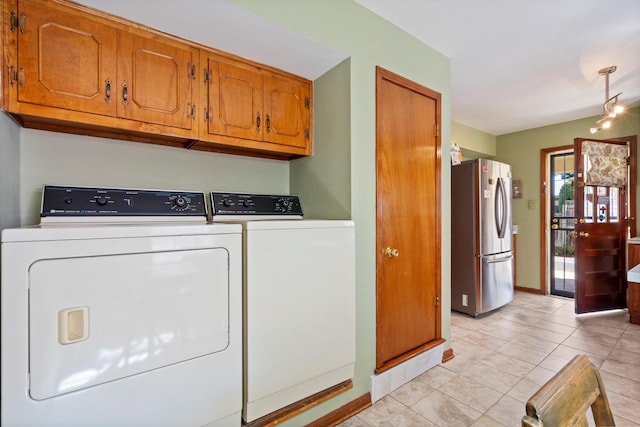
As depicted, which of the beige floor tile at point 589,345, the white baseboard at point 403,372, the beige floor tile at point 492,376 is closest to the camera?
the white baseboard at point 403,372

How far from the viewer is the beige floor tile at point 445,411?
174cm

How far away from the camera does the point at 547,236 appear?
177 inches

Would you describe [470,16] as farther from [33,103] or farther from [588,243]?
[588,243]

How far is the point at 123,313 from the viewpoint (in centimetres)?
106

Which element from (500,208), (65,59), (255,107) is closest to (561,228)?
(500,208)

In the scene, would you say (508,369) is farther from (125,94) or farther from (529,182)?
(529,182)

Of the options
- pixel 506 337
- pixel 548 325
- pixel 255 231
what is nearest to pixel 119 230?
pixel 255 231

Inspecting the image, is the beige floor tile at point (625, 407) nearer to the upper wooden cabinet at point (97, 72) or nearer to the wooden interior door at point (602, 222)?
the wooden interior door at point (602, 222)

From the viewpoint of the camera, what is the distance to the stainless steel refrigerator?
3.44 m

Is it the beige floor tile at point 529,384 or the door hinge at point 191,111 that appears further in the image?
the beige floor tile at point 529,384

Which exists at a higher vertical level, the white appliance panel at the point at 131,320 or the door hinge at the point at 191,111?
the door hinge at the point at 191,111

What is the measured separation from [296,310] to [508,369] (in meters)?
1.91

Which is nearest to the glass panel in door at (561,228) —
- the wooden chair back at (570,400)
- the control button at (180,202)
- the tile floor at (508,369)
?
the tile floor at (508,369)

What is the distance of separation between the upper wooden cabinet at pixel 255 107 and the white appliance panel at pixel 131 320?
2.41 ft
